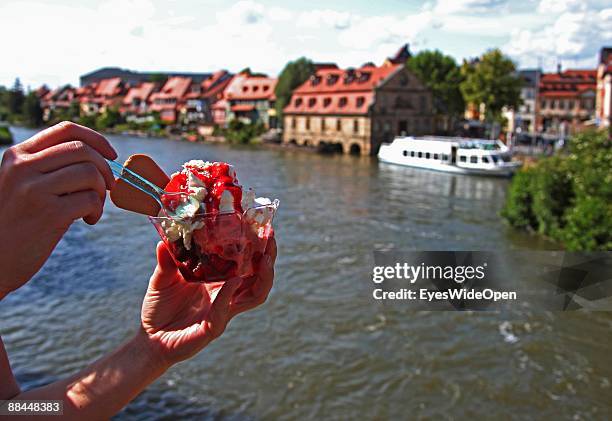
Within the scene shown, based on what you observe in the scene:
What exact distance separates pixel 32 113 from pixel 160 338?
278ft

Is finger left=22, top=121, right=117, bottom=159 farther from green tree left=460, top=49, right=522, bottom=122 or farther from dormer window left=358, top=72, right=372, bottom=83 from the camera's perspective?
green tree left=460, top=49, right=522, bottom=122

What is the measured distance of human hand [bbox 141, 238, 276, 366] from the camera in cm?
204

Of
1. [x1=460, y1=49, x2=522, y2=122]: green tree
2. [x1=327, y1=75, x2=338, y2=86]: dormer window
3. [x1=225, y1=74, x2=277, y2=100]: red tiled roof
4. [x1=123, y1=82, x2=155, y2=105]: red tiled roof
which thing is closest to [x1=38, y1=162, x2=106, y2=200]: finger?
[x1=460, y1=49, x2=522, y2=122]: green tree

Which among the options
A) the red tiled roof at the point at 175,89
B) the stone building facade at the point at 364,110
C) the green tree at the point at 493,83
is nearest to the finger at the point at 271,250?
the stone building facade at the point at 364,110

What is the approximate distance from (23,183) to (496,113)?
59.6 metres

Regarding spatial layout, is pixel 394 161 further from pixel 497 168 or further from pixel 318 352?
→ pixel 318 352

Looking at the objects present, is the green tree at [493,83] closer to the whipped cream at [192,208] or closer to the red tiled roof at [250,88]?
the red tiled roof at [250,88]

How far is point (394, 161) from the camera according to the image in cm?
4356

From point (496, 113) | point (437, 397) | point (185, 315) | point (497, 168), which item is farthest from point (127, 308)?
point (496, 113)

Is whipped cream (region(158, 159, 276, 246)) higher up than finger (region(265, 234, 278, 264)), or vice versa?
whipped cream (region(158, 159, 276, 246))

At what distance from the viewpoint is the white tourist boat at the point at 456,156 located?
37500mm

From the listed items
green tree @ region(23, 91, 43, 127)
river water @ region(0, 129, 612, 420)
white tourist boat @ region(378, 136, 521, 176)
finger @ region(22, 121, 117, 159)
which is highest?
finger @ region(22, 121, 117, 159)

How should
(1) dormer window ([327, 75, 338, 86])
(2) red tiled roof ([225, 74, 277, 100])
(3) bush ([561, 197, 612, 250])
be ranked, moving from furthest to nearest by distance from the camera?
(2) red tiled roof ([225, 74, 277, 100])
(1) dormer window ([327, 75, 338, 86])
(3) bush ([561, 197, 612, 250])

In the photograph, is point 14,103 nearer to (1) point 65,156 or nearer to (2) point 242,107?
(2) point 242,107
